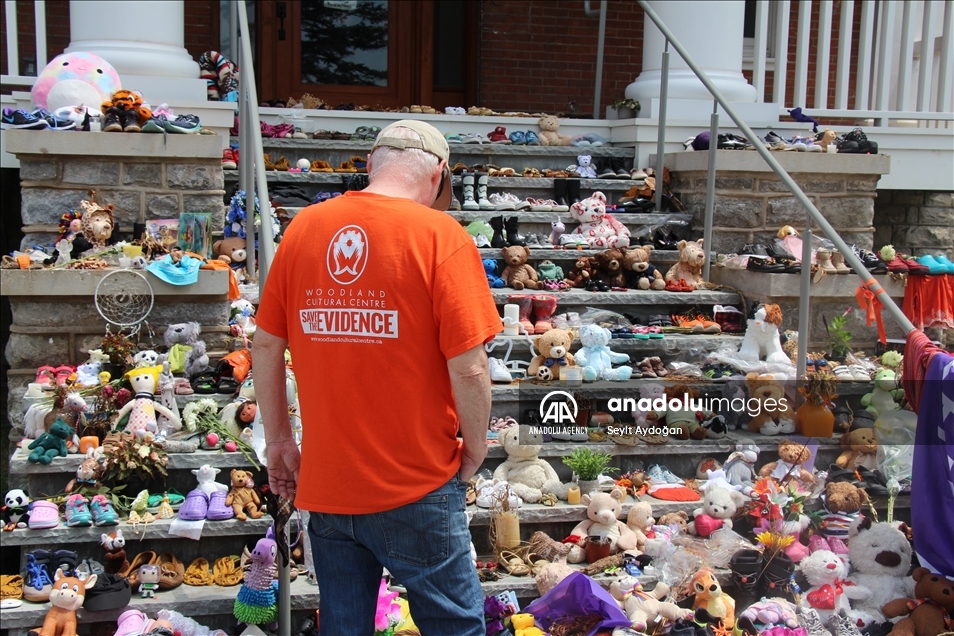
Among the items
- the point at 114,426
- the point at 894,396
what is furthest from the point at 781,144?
the point at 114,426

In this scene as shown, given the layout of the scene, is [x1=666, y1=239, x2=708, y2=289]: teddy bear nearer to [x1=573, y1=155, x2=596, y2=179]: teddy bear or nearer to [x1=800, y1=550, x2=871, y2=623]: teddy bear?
[x1=573, y1=155, x2=596, y2=179]: teddy bear

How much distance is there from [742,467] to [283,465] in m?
2.47

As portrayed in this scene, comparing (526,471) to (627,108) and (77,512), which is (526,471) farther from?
(627,108)

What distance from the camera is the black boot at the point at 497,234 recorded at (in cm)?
573

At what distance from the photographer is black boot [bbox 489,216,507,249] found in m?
5.73

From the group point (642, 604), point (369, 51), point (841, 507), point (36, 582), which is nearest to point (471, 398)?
point (642, 604)

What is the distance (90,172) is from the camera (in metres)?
4.90

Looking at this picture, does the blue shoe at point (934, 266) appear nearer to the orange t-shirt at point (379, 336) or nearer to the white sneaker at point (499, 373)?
the white sneaker at point (499, 373)

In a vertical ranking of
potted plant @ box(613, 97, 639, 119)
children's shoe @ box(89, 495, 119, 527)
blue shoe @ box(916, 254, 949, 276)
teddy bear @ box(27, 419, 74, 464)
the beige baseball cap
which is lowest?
children's shoe @ box(89, 495, 119, 527)

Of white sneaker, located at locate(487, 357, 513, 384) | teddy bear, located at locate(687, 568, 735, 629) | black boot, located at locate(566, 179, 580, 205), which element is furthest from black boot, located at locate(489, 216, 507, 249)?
teddy bear, located at locate(687, 568, 735, 629)

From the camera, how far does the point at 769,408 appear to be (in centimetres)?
464

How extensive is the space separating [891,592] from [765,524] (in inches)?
20.9

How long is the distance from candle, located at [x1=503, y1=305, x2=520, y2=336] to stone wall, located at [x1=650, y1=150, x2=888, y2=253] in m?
1.76

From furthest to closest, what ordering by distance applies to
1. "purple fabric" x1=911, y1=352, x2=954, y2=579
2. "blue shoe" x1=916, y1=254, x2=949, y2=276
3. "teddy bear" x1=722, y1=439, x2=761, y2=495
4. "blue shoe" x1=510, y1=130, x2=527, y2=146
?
1. "blue shoe" x1=510, y1=130, x2=527, y2=146
2. "blue shoe" x1=916, y1=254, x2=949, y2=276
3. "teddy bear" x1=722, y1=439, x2=761, y2=495
4. "purple fabric" x1=911, y1=352, x2=954, y2=579
